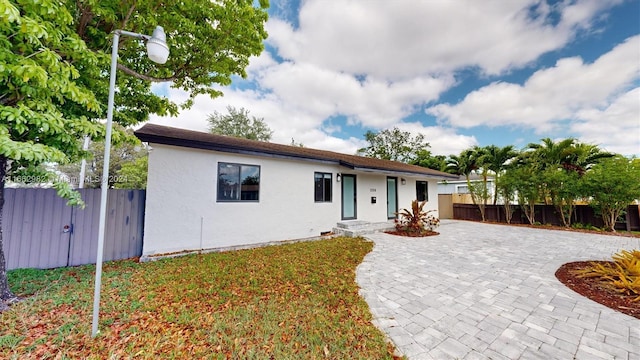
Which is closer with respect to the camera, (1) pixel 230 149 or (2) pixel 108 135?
(2) pixel 108 135

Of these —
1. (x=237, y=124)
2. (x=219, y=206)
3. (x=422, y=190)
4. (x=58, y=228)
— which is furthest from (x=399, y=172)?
(x=237, y=124)

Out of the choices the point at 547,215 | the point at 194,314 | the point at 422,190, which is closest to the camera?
the point at 194,314

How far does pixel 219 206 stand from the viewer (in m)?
6.50

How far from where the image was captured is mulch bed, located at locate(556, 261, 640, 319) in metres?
3.11

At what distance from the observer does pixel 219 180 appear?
21.5 ft

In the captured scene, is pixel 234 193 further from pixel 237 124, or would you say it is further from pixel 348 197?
pixel 237 124

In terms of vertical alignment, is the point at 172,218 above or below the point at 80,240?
above

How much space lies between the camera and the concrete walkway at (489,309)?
2.29 meters

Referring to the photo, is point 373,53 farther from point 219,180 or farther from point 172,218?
point 172,218

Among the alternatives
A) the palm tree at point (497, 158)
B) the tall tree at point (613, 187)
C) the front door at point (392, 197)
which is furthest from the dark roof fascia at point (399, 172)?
the tall tree at point (613, 187)

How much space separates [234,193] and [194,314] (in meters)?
4.19

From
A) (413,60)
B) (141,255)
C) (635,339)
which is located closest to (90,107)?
(141,255)

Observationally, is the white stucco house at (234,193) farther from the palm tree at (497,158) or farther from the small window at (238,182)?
the palm tree at (497,158)

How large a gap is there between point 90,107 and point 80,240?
396 centimetres
